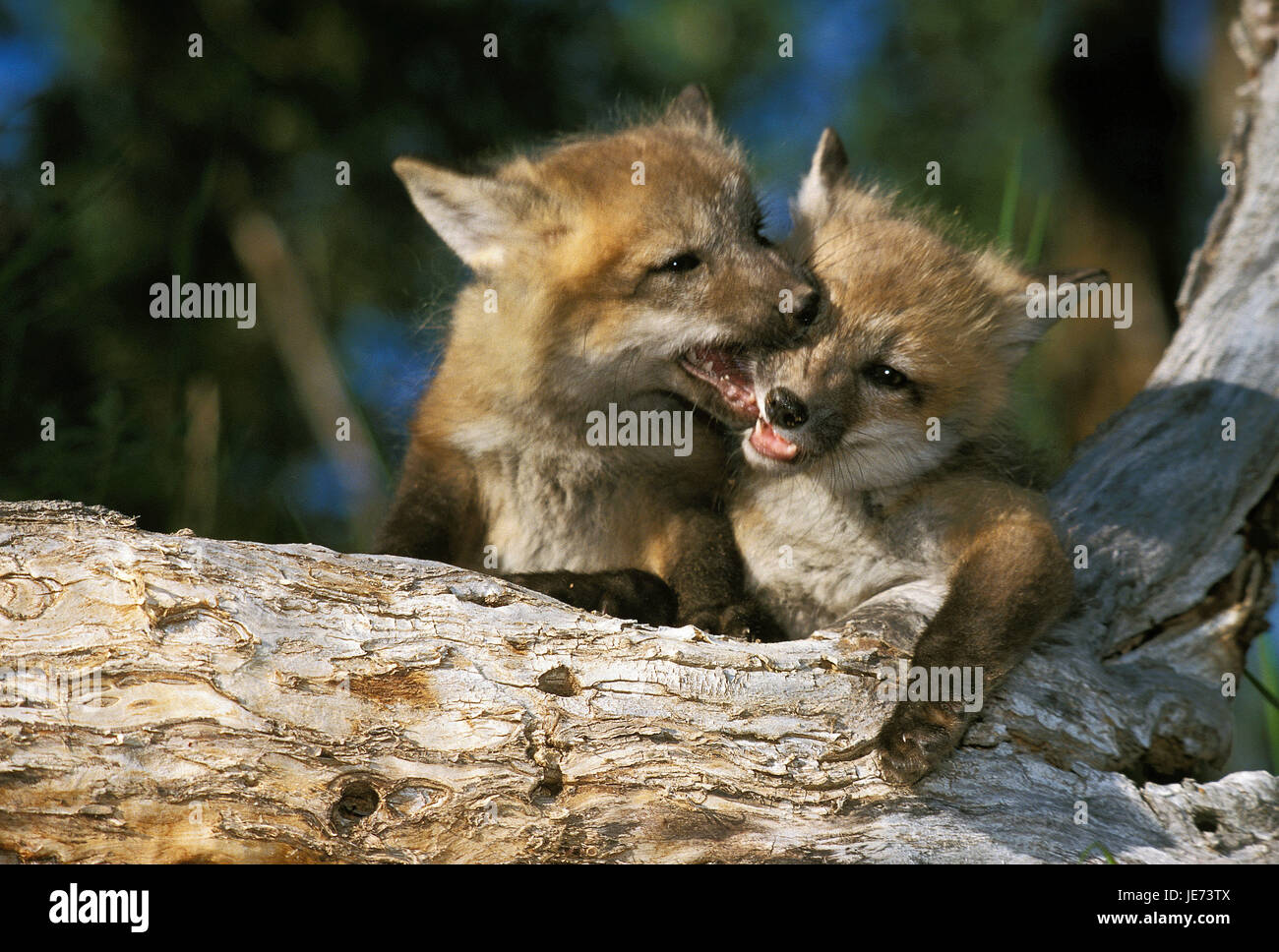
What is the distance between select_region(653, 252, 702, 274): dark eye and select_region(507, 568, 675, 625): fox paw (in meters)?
1.22

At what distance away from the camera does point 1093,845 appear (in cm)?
339

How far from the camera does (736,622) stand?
4.07 m

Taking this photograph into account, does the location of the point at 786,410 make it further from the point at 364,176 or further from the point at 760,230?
the point at 364,176

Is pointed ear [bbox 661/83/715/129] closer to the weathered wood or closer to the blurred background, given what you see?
the blurred background

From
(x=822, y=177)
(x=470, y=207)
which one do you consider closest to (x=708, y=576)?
(x=470, y=207)

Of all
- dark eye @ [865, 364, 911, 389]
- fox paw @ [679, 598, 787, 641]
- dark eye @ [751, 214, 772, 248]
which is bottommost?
fox paw @ [679, 598, 787, 641]

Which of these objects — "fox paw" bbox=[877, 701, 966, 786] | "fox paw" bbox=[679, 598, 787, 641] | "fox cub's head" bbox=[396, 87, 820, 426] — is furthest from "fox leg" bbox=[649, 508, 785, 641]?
"fox paw" bbox=[877, 701, 966, 786]

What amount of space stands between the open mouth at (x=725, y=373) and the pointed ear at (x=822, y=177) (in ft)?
3.06

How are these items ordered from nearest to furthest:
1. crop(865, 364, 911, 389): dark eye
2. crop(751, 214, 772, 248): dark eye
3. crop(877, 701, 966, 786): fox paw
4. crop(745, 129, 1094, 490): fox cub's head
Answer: crop(877, 701, 966, 786): fox paw, crop(745, 129, 1094, 490): fox cub's head, crop(865, 364, 911, 389): dark eye, crop(751, 214, 772, 248): dark eye

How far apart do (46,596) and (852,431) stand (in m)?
2.75

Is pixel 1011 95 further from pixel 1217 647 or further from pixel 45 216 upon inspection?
pixel 45 216

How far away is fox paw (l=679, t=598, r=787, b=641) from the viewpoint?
4.05 metres

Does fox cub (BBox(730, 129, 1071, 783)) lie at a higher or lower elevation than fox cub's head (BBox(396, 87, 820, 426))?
lower

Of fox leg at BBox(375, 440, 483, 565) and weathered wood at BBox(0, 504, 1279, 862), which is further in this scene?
fox leg at BBox(375, 440, 483, 565)
